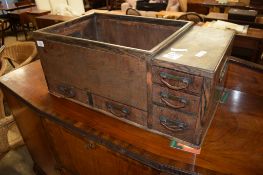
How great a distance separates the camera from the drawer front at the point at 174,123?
766 millimetres

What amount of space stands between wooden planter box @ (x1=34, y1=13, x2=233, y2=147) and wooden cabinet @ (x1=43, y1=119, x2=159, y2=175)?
15 cm

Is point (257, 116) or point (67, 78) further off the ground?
point (67, 78)

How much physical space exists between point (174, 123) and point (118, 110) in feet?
0.81

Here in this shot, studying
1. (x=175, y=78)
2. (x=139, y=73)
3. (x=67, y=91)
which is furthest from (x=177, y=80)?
(x=67, y=91)

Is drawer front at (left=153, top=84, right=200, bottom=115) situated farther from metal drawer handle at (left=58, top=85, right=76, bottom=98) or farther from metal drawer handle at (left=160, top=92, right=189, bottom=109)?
metal drawer handle at (left=58, top=85, right=76, bottom=98)

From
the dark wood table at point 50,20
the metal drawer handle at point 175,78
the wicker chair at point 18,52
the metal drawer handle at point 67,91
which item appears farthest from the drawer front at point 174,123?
the dark wood table at point 50,20

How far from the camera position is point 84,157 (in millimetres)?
1056

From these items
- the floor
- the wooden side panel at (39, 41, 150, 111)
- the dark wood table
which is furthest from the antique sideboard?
the dark wood table

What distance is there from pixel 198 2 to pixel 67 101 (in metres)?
4.73

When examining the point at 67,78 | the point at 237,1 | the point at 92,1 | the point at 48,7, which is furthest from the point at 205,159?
the point at 92,1

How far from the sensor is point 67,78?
102cm

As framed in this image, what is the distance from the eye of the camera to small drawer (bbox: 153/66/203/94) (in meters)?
0.68

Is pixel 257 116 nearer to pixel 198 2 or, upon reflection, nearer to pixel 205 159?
pixel 205 159

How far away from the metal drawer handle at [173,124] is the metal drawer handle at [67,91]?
0.45m
